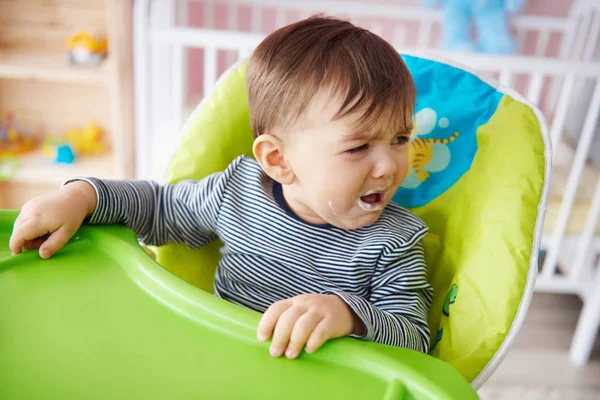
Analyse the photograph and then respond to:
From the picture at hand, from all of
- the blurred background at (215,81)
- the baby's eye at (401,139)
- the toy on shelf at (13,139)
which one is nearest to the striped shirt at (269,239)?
the baby's eye at (401,139)

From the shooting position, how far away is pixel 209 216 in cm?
85

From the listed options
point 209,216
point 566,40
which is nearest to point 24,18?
point 209,216

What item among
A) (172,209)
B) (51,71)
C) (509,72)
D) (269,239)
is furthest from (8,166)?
(509,72)

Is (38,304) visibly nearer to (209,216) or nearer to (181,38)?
(209,216)

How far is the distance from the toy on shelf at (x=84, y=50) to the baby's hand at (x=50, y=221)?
46.9 inches

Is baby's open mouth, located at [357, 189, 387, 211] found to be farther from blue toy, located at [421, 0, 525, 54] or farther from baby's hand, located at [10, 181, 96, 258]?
blue toy, located at [421, 0, 525, 54]

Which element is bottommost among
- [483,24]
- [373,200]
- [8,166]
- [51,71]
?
[8,166]

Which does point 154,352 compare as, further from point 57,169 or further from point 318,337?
point 57,169

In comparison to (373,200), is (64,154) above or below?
below

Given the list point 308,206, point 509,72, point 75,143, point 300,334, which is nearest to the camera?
point 300,334

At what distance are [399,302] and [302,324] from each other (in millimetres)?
196

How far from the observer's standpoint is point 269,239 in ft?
2.72

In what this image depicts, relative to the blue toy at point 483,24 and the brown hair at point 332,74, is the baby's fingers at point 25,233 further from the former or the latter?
the blue toy at point 483,24

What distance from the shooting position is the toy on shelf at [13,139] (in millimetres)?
1978
